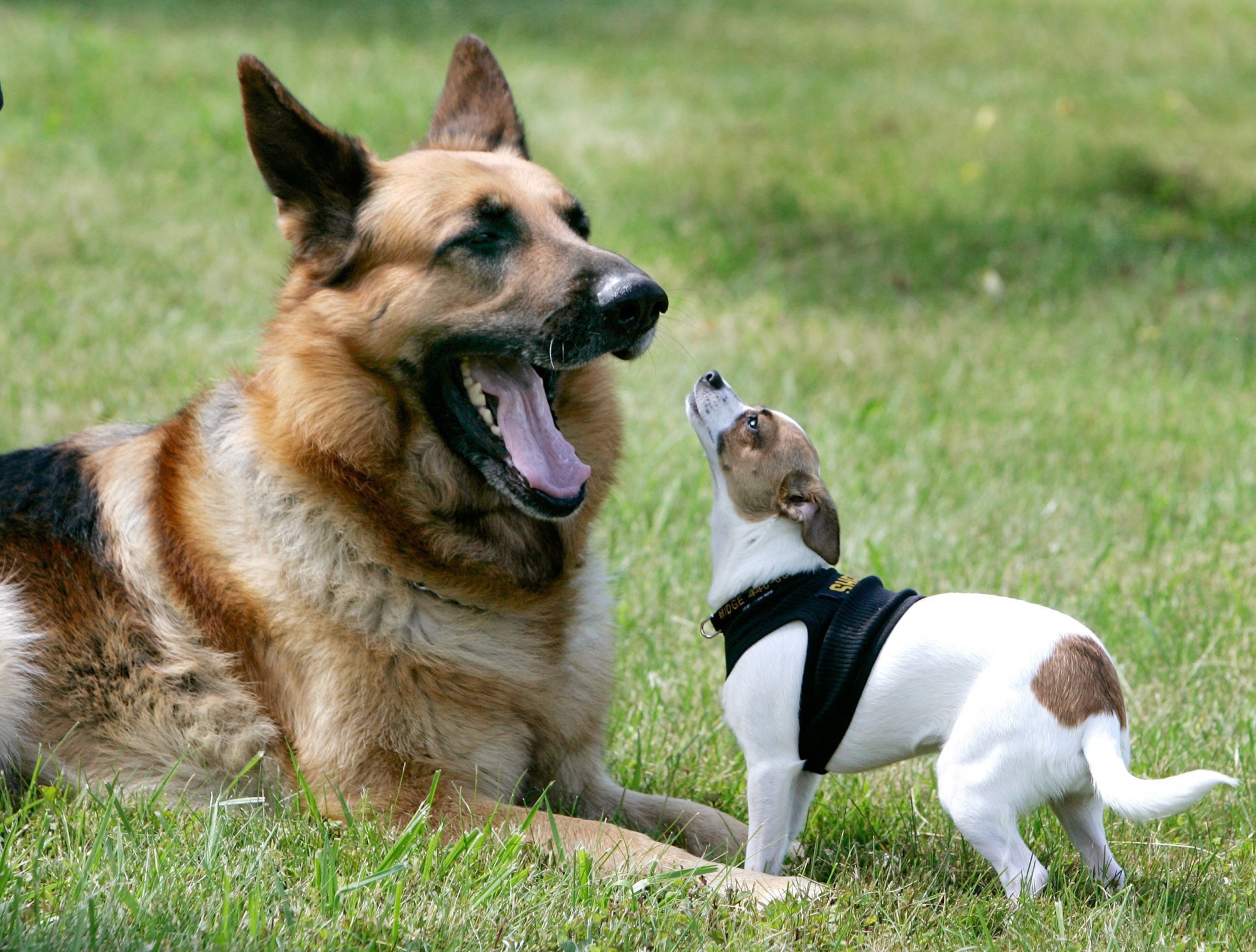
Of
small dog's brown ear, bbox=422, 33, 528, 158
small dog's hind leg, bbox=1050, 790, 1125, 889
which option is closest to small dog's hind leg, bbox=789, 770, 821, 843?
small dog's hind leg, bbox=1050, 790, 1125, 889

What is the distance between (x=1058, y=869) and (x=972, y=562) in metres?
2.21

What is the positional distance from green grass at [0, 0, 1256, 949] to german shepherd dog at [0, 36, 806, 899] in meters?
0.22

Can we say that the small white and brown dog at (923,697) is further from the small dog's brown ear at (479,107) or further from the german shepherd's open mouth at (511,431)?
the small dog's brown ear at (479,107)

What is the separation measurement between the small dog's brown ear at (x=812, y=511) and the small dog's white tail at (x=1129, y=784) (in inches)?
28.6

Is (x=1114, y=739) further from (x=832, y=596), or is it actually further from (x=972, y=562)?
(x=972, y=562)

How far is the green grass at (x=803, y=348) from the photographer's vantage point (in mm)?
2867

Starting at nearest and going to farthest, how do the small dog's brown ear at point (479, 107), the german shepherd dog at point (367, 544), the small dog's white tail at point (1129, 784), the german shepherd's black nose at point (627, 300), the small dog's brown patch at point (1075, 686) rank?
the small dog's white tail at point (1129, 784) → the small dog's brown patch at point (1075, 686) → the german shepherd dog at point (367, 544) → the german shepherd's black nose at point (627, 300) → the small dog's brown ear at point (479, 107)

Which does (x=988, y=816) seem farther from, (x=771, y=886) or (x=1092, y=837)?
(x=771, y=886)

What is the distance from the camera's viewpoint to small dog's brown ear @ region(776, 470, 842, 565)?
10.5ft

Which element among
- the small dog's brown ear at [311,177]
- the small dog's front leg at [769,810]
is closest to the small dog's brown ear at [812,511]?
the small dog's front leg at [769,810]

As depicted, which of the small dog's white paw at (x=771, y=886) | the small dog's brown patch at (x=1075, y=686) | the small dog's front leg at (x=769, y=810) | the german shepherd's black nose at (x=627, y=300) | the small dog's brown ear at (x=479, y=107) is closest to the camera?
the small dog's brown patch at (x=1075, y=686)

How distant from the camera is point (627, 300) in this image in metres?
3.34

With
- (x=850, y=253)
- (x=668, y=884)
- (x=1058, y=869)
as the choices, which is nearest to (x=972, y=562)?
(x=1058, y=869)

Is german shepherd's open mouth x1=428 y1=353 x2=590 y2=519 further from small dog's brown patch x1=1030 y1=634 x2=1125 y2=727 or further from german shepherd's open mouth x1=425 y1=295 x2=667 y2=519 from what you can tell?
small dog's brown patch x1=1030 y1=634 x2=1125 y2=727
